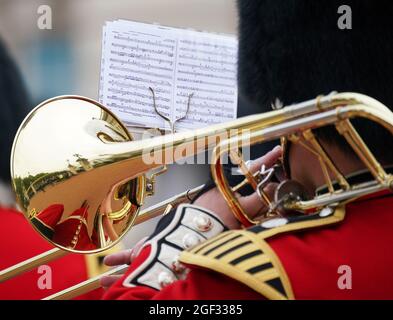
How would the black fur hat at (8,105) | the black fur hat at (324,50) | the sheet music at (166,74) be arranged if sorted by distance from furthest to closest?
the black fur hat at (8,105) → the sheet music at (166,74) → the black fur hat at (324,50)

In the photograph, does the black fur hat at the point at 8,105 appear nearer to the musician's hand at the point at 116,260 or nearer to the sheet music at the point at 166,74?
the sheet music at the point at 166,74

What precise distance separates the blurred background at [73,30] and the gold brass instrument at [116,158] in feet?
6.03

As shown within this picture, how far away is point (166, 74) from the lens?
80.3 inches

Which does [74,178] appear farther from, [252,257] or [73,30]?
[73,30]

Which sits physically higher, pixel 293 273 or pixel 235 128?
pixel 235 128

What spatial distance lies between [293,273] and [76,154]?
57 cm

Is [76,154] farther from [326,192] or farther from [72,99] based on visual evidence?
[326,192]

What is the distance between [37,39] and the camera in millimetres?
4797

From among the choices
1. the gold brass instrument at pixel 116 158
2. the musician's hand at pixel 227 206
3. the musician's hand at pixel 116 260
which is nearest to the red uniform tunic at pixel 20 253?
the gold brass instrument at pixel 116 158

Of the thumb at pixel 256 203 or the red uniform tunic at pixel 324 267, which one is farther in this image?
the thumb at pixel 256 203

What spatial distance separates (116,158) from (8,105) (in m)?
0.85

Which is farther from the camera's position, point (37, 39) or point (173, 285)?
point (37, 39)

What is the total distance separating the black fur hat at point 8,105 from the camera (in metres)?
2.43
